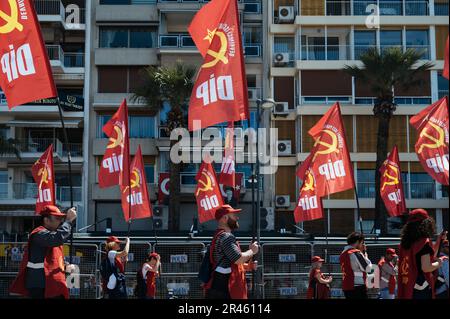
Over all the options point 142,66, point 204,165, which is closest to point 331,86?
point 142,66

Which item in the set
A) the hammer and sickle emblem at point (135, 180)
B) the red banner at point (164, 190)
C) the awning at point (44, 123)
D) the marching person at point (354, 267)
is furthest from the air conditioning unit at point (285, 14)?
the marching person at point (354, 267)

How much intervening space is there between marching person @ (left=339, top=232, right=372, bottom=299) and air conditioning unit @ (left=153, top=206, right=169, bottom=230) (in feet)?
79.5

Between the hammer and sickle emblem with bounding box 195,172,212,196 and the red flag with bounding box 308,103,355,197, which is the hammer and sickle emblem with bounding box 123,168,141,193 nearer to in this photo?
the hammer and sickle emblem with bounding box 195,172,212,196

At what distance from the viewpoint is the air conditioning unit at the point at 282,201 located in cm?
3478

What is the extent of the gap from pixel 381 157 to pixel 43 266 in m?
25.3

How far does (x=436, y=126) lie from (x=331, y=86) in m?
21.6

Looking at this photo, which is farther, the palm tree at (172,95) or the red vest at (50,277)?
the palm tree at (172,95)

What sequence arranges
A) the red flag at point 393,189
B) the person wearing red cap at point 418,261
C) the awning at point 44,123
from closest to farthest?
1. the person wearing red cap at point 418,261
2. the red flag at point 393,189
3. the awning at point 44,123

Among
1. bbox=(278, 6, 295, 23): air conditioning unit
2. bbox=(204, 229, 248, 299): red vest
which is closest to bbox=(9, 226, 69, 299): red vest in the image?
bbox=(204, 229, 248, 299): red vest

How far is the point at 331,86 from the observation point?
116ft

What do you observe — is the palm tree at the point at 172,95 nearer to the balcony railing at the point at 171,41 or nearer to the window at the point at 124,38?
the balcony railing at the point at 171,41

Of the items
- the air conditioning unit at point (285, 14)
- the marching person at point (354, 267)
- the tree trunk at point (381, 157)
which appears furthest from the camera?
the air conditioning unit at point (285, 14)

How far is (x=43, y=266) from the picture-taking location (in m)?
8.26

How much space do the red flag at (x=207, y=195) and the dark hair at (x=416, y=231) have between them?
11.8 meters
